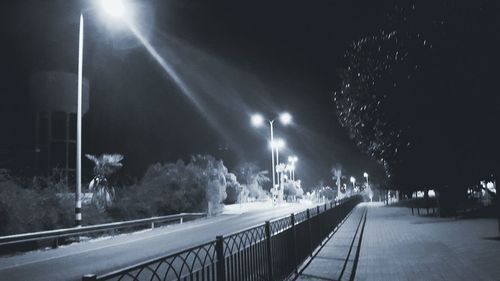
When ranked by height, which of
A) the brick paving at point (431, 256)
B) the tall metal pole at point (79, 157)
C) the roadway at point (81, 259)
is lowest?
the roadway at point (81, 259)

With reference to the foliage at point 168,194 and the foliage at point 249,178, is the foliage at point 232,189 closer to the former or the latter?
the foliage at point 249,178

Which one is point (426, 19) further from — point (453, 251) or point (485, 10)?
point (453, 251)

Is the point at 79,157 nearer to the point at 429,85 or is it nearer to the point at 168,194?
the point at 168,194

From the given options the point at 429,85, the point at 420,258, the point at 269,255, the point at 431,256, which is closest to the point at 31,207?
the point at 269,255

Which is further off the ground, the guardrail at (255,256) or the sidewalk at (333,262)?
the guardrail at (255,256)

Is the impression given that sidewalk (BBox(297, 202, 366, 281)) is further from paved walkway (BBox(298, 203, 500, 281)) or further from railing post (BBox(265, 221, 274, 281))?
railing post (BBox(265, 221, 274, 281))

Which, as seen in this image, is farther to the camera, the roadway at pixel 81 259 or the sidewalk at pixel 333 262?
the roadway at pixel 81 259

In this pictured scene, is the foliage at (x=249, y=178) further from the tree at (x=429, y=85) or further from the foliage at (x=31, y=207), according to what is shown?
the tree at (x=429, y=85)

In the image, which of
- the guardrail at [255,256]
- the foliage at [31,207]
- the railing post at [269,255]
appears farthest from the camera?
the foliage at [31,207]

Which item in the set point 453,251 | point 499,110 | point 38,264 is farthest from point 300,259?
point 38,264

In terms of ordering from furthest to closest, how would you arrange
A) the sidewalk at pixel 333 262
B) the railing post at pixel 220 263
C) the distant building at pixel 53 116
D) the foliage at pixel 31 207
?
the distant building at pixel 53 116
the foliage at pixel 31 207
the sidewalk at pixel 333 262
the railing post at pixel 220 263

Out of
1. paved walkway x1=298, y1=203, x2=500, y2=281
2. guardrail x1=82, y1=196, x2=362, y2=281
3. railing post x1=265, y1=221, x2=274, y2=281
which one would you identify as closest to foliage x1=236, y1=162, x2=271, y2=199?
paved walkway x1=298, y1=203, x2=500, y2=281

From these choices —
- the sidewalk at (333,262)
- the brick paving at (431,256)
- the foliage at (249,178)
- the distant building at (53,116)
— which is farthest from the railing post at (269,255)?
the foliage at (249,178)

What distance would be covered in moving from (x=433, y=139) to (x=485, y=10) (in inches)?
122
